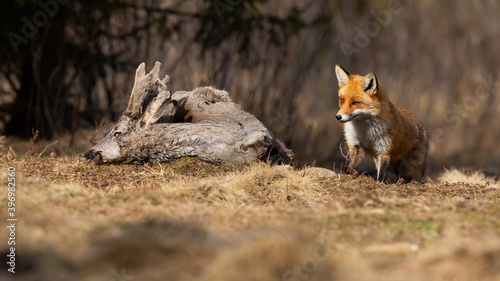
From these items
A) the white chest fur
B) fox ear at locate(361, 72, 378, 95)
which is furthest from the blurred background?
fox ear at locate(361, 72, 378, 95)

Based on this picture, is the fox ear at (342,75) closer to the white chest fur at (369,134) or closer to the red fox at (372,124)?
the red fox at (372,124)

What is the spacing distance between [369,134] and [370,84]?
2.17 feet

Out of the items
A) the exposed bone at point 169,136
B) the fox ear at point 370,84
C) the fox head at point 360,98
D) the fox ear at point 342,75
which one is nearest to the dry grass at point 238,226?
the exposed bone at point 169,136

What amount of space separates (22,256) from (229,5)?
Answer: 7.34 m

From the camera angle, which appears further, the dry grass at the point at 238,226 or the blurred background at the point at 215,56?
the blurred background at the point at 215,56

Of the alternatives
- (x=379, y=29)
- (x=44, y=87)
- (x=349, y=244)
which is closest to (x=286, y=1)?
(x=379, y=29)

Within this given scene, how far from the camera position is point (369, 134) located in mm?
6695

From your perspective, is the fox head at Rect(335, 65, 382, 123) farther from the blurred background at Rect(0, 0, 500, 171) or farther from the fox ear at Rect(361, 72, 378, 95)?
the blurred background at Rect(0, 0, 500, 171)

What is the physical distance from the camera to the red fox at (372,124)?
645 cm

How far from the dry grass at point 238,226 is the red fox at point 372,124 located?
470 mm

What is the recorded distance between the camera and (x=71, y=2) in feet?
31.2

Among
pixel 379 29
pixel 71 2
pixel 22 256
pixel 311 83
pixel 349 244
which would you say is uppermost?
pixel 379 29

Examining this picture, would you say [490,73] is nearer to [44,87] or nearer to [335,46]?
[335,46]

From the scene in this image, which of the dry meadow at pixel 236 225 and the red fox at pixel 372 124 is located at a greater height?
the red fox at pixel 372 124
